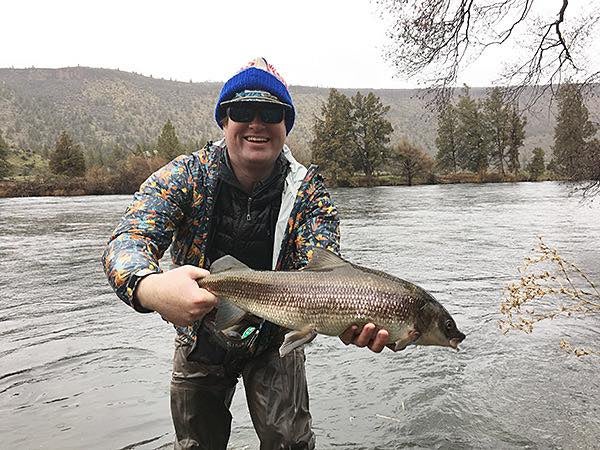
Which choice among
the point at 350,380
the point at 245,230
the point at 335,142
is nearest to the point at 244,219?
→ the point at 245,230

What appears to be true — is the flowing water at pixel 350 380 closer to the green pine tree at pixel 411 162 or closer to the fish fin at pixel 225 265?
the fish fin at pixel 225 265

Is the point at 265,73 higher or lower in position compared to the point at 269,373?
higher

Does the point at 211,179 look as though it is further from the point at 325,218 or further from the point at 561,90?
the point at 561,90

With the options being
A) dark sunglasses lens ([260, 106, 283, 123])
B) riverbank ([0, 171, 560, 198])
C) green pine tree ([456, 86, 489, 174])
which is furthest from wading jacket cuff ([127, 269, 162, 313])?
green pine tree ([456, 86, 489, 174])

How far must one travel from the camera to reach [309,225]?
3.59 m

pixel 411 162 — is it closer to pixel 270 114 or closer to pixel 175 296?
pixel 270 114

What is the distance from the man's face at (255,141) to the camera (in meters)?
3.40

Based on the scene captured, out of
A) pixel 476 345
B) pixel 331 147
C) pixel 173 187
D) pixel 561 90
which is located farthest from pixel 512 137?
pixel 173 187

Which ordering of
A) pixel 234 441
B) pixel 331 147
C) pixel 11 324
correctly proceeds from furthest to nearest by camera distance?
1. pixel 331 147
2. pixel 11 324
3. pixel 234 441

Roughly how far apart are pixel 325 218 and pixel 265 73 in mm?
1005

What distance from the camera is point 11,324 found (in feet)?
31.4

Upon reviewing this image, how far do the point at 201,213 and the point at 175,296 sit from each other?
1.14 metres

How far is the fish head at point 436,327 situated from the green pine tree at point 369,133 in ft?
221

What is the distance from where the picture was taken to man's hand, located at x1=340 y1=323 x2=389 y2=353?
2898 millimetres
